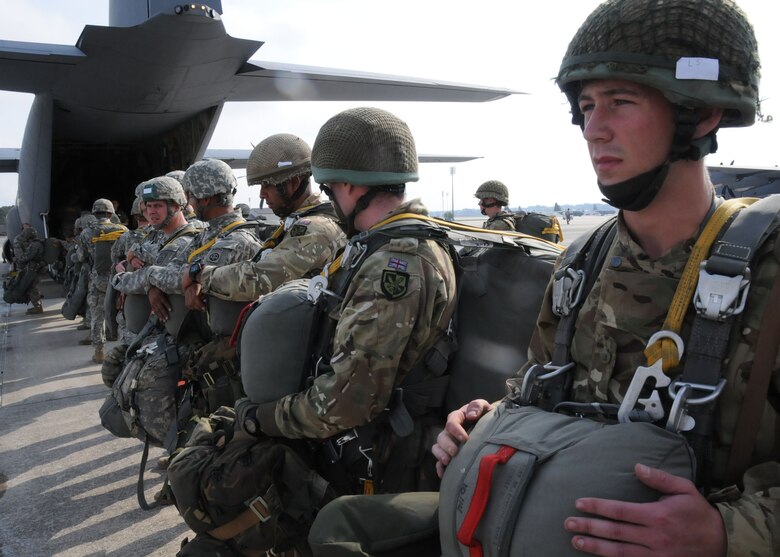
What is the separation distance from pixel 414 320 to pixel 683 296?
928 mm

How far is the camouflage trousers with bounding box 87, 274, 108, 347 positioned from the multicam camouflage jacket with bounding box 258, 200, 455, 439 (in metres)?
6.16

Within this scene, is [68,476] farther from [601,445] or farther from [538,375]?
[601,445]

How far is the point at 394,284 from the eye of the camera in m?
1.91

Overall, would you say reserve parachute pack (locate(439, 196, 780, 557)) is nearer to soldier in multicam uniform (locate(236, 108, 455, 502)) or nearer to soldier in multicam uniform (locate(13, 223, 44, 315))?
soldier in multicam uniform (locate(236, 108, 455, 502))

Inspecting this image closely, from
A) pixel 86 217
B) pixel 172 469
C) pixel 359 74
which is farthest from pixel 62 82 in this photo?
pixel 172 469

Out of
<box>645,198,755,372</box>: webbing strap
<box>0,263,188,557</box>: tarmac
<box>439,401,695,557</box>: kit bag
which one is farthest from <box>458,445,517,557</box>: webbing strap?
<box>0,263,188,557</box>: tarmac

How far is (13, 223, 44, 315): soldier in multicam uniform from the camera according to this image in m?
10.2

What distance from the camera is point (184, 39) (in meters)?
7.59

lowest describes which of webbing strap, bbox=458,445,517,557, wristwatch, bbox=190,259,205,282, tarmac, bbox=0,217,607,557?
tarmac, bbox=0,217,607,557

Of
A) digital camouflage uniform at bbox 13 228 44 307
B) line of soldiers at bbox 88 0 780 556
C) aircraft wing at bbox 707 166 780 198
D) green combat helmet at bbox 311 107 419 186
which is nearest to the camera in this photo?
line of soldiers at bbox 88 0 780 556

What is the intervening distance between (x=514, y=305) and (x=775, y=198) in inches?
39.0

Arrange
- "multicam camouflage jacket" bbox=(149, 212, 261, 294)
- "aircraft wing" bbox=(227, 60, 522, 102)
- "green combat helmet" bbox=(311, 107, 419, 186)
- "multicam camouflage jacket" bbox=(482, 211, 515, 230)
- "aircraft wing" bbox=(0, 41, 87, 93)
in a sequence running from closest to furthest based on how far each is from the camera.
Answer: "green combat helmet" bbox=(311, 107, 419, 186), "multicam camouflage jacket" bbox=(149, 212, 261, 294), "multicam camouflage jacket" bbox=(482, 211, 515, 230), "aircraft wing" bbox=(0, 41, 87, 93), "aircraft wing" bbox=(227, 60, 522, 102)

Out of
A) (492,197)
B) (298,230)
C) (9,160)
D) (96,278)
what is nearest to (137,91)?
(96,278)

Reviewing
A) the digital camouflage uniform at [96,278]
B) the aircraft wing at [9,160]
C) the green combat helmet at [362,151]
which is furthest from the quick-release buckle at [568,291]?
the aircraft wing at [9,160]
